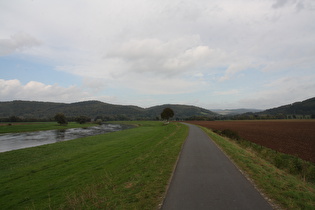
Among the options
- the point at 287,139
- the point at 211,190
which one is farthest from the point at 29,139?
the point at 287,139

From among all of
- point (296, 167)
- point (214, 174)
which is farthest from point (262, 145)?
point (214, 174)

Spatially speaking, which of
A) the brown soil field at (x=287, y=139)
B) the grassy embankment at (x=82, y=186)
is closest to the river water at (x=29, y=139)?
the grassy embankment at (x=82, y=186)

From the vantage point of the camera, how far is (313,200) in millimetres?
6902

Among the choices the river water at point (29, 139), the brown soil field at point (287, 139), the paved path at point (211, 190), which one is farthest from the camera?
the river water at point (29, 139)

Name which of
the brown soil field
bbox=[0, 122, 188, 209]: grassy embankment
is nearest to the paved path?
bbox=[0, 122, 188, 209]: grassy embankment

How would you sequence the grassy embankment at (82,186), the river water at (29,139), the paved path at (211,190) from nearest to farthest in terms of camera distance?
the paved path at (211,190) → the grassy embankment at (82,186) → the river water at (29,139)

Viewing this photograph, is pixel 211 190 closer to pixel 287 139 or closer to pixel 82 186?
pixel 82 186

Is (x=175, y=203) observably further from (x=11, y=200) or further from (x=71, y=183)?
(x=11, y=200)

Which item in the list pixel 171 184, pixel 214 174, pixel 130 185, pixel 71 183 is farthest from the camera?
pixel 71 183

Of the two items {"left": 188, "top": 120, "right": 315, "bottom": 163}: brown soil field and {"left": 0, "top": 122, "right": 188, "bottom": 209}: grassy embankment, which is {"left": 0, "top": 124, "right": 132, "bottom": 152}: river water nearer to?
{"left": 0, "top": 122, "right": 188, "bottom": 209}: grassy embankment

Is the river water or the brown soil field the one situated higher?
the brown soil field

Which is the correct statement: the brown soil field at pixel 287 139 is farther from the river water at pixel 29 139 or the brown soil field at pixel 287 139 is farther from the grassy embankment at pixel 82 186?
the river water at pixel 29 139

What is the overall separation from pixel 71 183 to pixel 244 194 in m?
11.2

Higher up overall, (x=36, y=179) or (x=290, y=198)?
(x=290, y=198)
